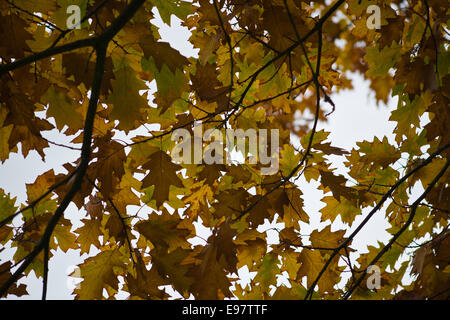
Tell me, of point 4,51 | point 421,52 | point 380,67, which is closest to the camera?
point 4,51

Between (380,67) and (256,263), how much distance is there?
140cm

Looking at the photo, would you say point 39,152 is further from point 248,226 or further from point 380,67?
point 380,67

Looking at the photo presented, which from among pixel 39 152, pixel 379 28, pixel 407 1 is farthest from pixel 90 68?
pixel 407 1

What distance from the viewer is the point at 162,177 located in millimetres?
1854

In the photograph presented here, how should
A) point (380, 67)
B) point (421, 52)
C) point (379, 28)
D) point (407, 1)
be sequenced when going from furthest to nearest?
point (407, 1), point (380, 67), point (379, 28), point (421, 52)

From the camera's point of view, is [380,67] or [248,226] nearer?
[248,226]

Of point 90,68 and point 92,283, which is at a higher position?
point 90,68

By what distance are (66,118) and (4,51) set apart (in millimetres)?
406

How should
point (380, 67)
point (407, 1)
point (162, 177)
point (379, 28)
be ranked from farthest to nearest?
point (407, 1) < point (380, 67) < point (379, 28) < point (162, 177)

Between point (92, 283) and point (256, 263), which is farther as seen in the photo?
point (256, 263)
